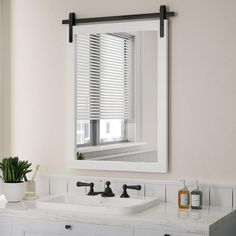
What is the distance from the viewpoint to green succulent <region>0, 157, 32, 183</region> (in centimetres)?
353

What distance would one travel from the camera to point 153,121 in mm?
3463

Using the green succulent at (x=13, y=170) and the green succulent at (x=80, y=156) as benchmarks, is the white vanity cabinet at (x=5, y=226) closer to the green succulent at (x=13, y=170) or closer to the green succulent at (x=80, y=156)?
the green succulent at (x=13, y=170)

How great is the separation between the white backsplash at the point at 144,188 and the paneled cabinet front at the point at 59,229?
1.86ft

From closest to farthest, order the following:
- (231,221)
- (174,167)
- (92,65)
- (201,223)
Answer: (201,223) → (231,221) → (174,167) → (92,65)

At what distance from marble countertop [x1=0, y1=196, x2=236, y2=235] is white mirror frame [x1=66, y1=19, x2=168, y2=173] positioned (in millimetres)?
294

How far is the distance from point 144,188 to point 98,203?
313mm

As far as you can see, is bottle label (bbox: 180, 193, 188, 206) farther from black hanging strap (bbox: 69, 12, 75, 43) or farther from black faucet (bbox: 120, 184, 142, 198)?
black hanging strap (bbox: 69, 12, 75, 43)

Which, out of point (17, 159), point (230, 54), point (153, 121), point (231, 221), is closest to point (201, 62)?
point (230, 54)

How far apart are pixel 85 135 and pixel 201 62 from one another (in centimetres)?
94

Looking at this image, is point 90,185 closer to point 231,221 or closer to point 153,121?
point 153,121

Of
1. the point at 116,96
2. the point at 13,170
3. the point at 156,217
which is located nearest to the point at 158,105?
the point at 116,96

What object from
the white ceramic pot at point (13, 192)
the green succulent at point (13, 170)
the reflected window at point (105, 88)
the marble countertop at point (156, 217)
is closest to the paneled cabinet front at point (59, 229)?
the marble countertop at point (156, 217)

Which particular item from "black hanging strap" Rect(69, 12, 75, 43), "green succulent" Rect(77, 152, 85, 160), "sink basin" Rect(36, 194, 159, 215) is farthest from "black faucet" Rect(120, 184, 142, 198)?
"black hanging strap" Rect(69, 12, 75, 43)

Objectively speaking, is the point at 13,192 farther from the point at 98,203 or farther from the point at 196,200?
the point at 196,200
